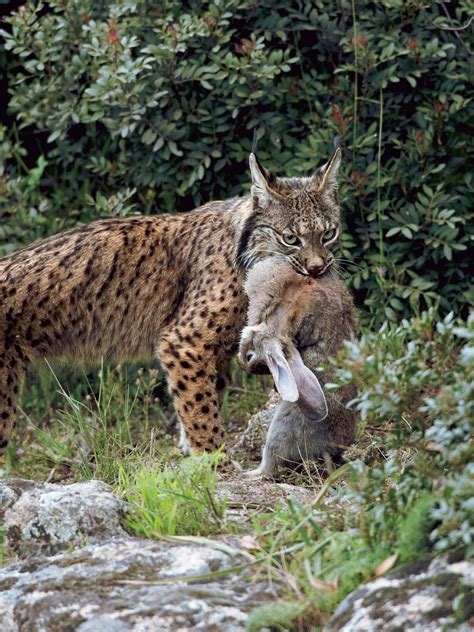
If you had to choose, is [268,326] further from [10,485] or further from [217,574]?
[217,574]

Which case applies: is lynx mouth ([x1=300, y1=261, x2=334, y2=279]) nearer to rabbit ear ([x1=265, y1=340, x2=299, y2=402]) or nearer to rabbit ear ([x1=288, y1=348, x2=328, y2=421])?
rabbit ear ([x1=265, y1=340, x2=299, y2=402])

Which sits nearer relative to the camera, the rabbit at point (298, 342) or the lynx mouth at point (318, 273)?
the rabbit at point (298, 342)

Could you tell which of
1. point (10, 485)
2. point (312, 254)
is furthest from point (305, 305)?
point (10, 485)

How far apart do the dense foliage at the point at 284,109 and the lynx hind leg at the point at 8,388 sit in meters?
1.59

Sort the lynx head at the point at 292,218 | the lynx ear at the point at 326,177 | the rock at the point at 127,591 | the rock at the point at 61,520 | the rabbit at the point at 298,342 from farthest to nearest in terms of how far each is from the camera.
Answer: the lynx ear at the point at 326,177, the lynx head at the point at 292,218, the rabbit at the point at 298,342, the rock at the point at 61,520, the rock at the point at 127,591

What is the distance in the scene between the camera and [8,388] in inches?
248

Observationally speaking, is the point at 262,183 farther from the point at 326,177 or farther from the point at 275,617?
the point at 275,617

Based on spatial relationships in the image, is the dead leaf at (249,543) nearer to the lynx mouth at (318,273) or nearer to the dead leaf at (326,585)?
the dead leaf at (326,585)

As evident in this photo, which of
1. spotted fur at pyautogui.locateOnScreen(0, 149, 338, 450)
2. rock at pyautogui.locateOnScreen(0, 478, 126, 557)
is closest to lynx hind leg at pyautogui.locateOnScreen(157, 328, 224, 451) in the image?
spotted fur at pyautogui.locateOnScreen(0, 149, 338, 450)

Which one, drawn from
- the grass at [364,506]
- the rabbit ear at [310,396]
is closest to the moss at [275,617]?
the grass at [364,506]

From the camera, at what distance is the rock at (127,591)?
11.1 ft

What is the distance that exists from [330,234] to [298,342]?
994 mm

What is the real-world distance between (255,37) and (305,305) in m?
2.55

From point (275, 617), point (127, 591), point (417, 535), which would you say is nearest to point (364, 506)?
point (417, 535)
